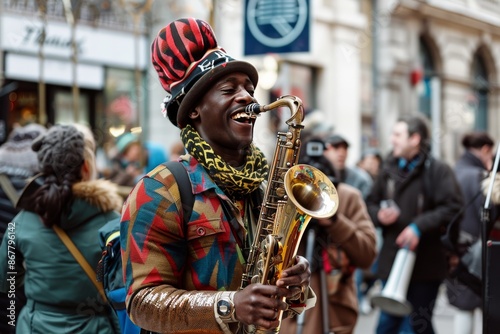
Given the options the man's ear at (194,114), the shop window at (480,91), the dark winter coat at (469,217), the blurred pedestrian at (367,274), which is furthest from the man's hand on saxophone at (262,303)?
the shop window at (480,91)

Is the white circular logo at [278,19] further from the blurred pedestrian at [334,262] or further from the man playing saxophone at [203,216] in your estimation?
the man playing saxophone at [203,216]

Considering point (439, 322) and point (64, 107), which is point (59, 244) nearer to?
point (439, 322)

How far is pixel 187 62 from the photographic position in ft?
9.94

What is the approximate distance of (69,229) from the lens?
13.8ft

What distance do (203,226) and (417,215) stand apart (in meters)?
4.26

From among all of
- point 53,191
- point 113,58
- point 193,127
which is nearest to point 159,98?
point 113,58

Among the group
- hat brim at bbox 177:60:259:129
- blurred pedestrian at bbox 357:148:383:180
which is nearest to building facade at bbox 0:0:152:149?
blurred pedestrian at bbox 357:148:383:180

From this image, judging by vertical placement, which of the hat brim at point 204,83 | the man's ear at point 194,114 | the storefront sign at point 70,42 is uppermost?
the storefront sign at point 70,42

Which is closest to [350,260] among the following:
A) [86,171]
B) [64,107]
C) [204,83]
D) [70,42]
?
[86,171]

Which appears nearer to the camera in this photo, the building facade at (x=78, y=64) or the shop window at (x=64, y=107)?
the building facade at (x=78, y=64)

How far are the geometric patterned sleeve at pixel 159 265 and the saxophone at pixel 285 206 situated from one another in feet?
0.64

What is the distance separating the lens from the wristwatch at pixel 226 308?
263 centimetres

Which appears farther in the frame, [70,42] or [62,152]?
[70,42]

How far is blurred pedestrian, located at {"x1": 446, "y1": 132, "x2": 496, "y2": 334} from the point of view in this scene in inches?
277
